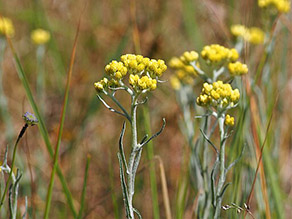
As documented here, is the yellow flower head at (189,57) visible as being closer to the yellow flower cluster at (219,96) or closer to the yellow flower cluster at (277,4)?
the yellow flower cluster at (219,96)

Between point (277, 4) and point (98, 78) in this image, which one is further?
point (98, 78)

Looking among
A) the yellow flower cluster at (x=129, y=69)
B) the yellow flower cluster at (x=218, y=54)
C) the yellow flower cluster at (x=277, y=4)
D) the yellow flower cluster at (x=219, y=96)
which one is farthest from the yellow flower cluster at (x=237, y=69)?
the yellow flower cluster at (x=277, y=4)

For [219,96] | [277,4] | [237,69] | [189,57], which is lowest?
[219,96]

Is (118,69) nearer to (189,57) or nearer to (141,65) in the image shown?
(141,65)

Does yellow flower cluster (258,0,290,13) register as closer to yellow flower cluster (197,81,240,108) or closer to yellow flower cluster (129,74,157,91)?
yellow flower cluster (197,81,240,108)

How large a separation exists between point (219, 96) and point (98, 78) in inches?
84.9

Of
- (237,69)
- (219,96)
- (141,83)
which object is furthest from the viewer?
(237,69)

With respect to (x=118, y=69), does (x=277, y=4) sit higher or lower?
higher

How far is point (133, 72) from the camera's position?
1394 mm

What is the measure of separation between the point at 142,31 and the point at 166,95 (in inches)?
27.8

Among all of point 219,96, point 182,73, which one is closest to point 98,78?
point 182,73

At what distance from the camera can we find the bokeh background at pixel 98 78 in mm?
2635

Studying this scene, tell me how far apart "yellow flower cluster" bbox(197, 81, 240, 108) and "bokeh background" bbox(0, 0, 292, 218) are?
65 centimetres

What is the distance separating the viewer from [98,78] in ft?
11.7
